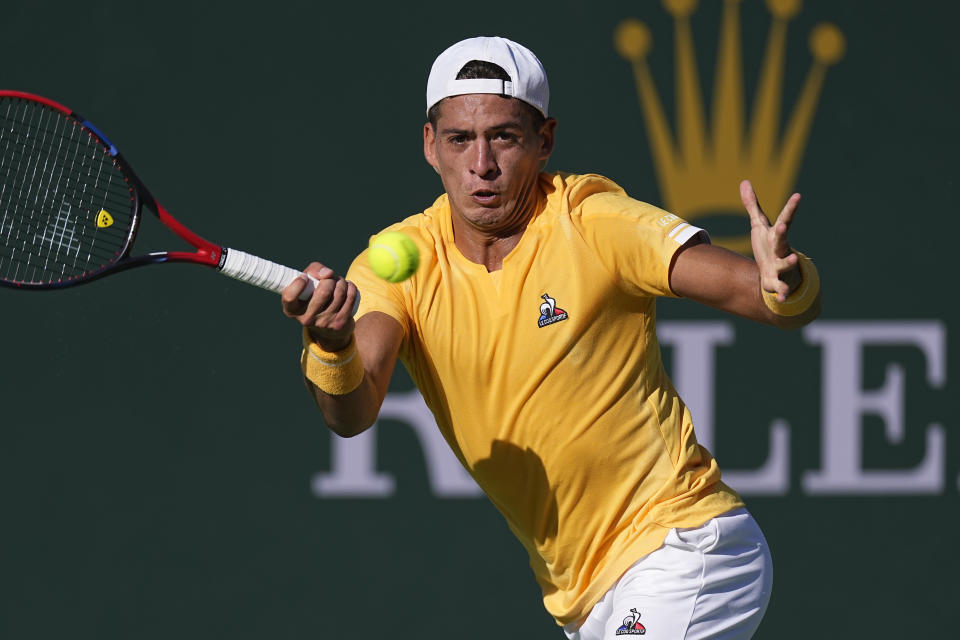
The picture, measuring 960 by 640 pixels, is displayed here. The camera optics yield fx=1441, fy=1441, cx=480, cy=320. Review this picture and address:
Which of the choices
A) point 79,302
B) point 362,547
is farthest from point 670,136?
point 79,302

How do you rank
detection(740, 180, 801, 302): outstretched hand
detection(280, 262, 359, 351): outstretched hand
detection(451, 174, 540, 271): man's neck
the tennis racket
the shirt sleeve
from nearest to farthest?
detection(740, 180, 801, 302): outstretched hand → detection(280, 262, 359, 351): outstretched hand → the shirt sleeve → the tennis racket → detection(451, 174, 540, 271): man's neck

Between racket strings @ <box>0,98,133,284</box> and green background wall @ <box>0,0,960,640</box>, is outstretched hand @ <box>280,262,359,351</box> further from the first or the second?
green background wall @ <box>0,0,960,640</box>

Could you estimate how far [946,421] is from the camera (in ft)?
16.8

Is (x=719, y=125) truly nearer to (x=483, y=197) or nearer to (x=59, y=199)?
(x=483, y=197)

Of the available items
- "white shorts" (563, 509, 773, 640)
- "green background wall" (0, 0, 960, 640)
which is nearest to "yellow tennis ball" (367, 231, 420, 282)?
"white shorts" (563, 509, 773, 640)

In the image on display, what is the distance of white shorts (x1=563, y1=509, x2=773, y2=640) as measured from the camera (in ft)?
10.1

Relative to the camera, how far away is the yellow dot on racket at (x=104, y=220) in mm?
3308

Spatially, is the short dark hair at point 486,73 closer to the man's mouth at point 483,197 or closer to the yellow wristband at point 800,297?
the man's mouth at point 483,197

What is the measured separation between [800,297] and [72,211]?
Result: 6.34 feet

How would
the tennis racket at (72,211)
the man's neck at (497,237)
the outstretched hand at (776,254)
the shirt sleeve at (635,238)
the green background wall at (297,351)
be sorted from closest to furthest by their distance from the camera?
the outstretched hand at (776,254), the shirt sleeve at (635,238), the tennis racket at (72,211), the man's neck at (497,237), the green background wall at (297,351)

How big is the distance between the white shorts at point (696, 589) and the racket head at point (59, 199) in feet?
4.31

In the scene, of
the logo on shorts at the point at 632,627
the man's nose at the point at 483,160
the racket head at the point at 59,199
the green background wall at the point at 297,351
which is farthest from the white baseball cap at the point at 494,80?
the green background wall at the point at 297,351

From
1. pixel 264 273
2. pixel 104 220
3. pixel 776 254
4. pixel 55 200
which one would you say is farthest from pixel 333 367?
pixel 55 200

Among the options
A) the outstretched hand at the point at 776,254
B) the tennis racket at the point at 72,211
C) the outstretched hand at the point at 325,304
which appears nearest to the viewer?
the outstretched hand at the point at 776,254
